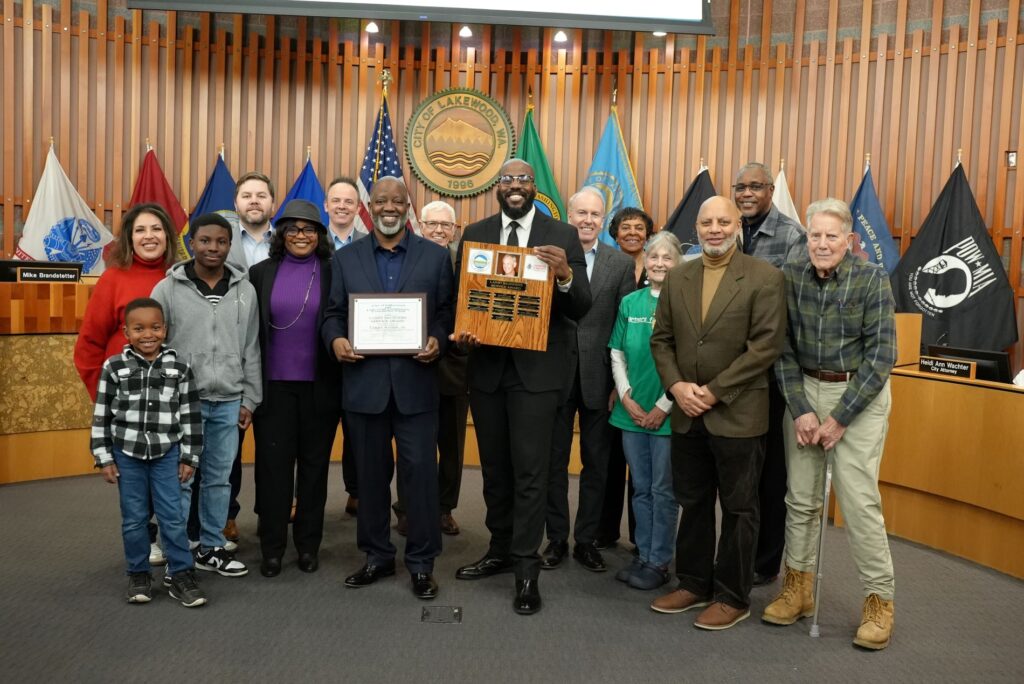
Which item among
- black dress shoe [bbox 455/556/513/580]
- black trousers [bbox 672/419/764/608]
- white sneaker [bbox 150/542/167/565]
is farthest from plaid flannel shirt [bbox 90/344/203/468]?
black trousers [bbox 672/419/764/608]

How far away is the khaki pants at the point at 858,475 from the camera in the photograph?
3195mm

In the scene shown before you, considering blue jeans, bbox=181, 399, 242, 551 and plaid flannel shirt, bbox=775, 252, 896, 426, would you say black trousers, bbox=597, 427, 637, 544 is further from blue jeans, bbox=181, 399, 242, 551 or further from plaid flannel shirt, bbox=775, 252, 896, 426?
blue jeans, bbox=181, 399, 242, 551

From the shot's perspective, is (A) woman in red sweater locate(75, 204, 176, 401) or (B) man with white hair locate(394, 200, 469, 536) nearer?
(A) woman in red sweater locate(75, 204, 176, 401)

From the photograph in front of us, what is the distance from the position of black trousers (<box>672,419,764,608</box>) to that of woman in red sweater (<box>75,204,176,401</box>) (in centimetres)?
241

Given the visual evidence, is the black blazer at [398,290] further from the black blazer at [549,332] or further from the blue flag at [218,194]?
the blue flag at [218,194]

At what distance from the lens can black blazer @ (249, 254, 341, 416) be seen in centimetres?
372

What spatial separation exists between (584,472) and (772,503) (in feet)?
2.89

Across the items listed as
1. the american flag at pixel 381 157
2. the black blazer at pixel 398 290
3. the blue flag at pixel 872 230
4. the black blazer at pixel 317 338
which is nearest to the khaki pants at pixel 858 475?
the black blazer at pixel 398 290

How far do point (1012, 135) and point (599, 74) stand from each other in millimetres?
3339

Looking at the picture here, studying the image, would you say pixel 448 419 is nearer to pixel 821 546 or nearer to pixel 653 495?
pixel 653 495

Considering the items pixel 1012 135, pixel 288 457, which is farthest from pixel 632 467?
pixel 1012 135

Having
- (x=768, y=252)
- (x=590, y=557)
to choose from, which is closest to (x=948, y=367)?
(x=768, y=252)

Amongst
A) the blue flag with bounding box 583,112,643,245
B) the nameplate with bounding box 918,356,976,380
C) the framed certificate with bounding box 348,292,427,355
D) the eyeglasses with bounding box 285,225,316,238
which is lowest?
the nameplate with bounding box 918,356,976,380

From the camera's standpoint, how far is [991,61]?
20.7 ft
